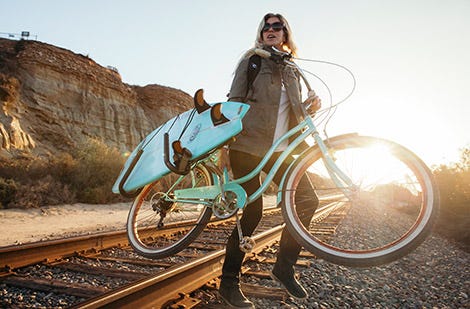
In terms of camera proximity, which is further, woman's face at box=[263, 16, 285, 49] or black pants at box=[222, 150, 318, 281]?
woman's face at box=[263, 16, 285, 49]

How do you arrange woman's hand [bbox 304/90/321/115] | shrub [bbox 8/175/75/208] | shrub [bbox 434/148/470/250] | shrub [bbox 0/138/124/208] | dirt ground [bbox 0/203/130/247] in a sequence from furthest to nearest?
shrub [bbox 0/138/124/208] → shrub [bbox 8/175/75/208] → shrub [bbox 434/148/470/250] → dirt ground [bbox 0/203/130/247] → woman's hand [bbox 304/90/321/115]

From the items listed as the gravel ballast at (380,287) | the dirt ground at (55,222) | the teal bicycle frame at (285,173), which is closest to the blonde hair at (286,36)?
the teal bicycle frame at (285,173)

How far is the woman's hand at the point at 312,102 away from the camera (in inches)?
108

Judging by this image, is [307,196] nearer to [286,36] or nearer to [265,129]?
[265,129]

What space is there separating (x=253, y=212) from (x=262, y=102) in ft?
2.99

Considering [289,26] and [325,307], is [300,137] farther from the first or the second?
[325,307]

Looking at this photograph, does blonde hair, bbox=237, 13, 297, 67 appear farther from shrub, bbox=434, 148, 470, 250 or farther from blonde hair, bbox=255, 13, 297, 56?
shrub, bbox=434, 148, 470, 250

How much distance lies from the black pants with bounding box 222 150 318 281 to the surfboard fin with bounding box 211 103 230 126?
379mm

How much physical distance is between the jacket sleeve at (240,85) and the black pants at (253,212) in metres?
0.44

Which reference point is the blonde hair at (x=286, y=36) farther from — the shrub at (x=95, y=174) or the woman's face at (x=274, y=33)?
the shrub at (x=95, y=174)

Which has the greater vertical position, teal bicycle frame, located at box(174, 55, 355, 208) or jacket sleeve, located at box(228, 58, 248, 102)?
jacket sleeve, located at box(228, 58, 248, 102)

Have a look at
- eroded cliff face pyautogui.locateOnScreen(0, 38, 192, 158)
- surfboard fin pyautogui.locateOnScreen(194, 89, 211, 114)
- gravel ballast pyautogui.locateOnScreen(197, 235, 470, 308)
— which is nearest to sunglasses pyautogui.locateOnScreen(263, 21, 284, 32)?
surfboard fin pyautogui.locateOnScreen(194, 89, 211, 114)

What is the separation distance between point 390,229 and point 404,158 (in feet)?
23.9

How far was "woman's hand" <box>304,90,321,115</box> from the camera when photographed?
2746 millimetres
